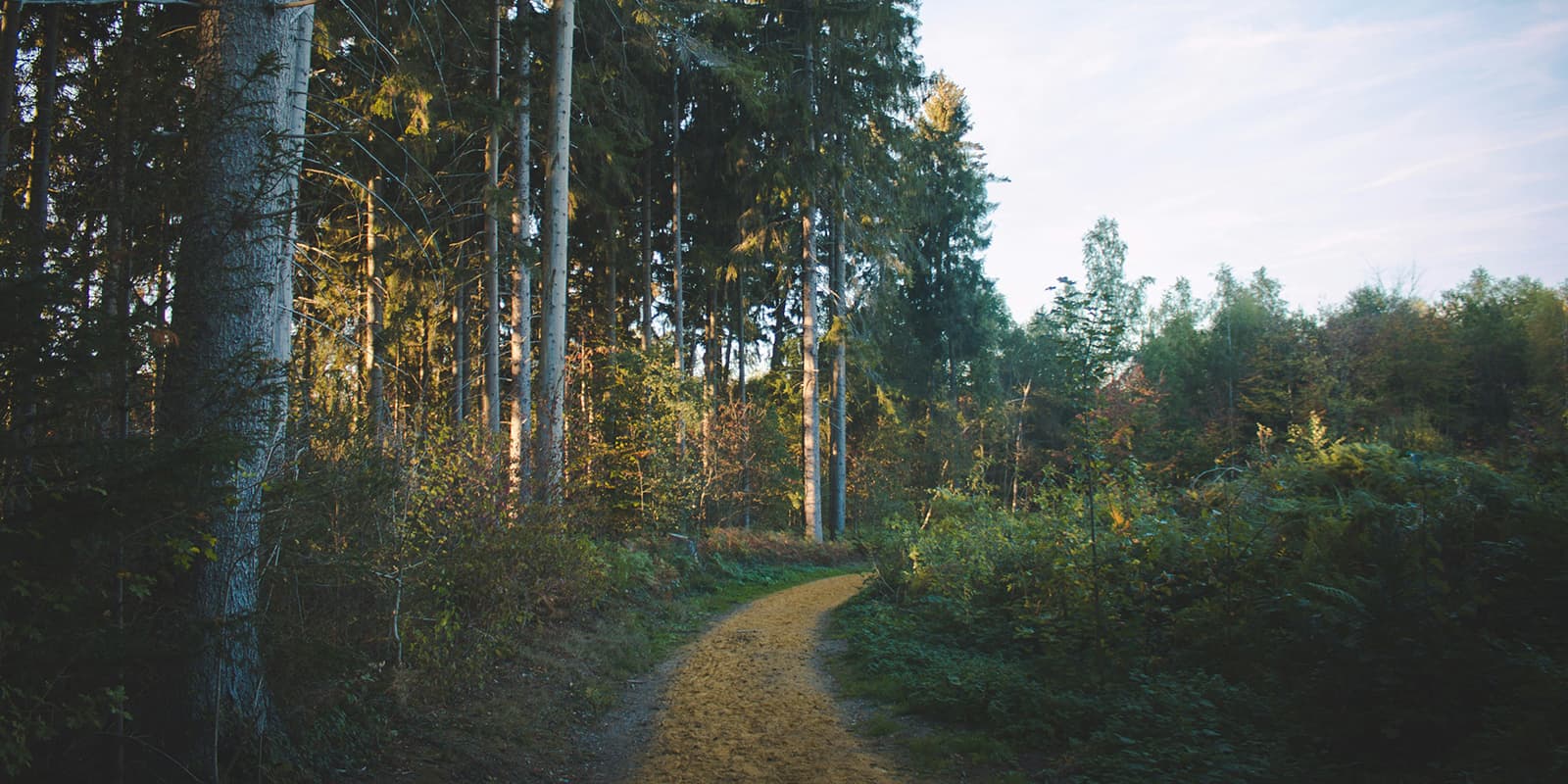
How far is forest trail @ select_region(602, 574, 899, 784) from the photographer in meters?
5.34

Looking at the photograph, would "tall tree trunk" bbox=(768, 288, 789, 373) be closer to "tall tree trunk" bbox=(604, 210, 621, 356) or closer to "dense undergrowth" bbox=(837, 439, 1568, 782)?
"tall tree trunk" bbox=(604, 210, 621, 356)

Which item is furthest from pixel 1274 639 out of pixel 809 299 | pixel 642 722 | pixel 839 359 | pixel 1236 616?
pixel 839 359

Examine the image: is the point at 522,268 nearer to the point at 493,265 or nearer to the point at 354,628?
the point at 493,265

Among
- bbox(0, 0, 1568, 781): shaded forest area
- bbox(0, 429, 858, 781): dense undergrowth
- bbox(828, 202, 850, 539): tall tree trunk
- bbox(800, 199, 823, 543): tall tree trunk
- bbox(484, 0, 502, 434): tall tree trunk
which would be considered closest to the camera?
bbox(0, 429, 858, 781): dense undergrowth

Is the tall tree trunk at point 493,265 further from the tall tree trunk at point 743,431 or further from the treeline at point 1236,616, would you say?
the tall tree trunk at point 743,431

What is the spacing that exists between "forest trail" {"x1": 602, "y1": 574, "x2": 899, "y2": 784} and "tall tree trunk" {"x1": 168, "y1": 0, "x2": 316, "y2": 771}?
2.54 metres

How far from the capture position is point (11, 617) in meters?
2.95

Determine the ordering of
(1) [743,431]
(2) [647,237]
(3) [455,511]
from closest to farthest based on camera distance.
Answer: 1. (3) [455,511]
2. (1) [743,431]
3. (2) [647,237]

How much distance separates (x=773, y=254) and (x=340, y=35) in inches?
482

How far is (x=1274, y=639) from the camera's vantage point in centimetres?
559

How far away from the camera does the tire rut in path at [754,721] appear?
534cm

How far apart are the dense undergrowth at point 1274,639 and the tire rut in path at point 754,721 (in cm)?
68

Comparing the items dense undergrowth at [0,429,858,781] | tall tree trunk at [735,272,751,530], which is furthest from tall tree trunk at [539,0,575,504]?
tall tree trunk at [735,272,751,530]

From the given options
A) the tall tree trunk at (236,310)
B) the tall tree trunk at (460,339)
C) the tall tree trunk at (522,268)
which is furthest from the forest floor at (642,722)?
the tall tree trunk at (460,339)
